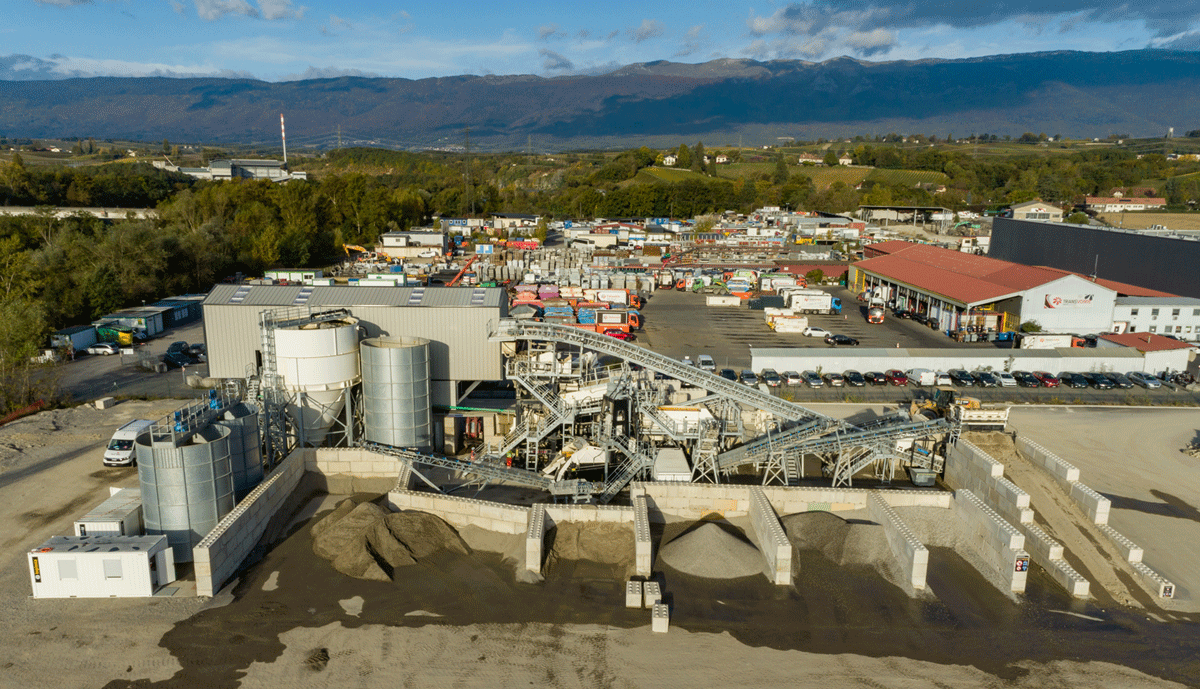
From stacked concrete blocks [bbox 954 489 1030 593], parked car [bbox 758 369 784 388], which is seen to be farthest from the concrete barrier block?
parked car [bbox 758 369 784 388]

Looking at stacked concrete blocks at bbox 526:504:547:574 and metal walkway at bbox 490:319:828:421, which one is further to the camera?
metal walkway at bbox 490:319:828:421

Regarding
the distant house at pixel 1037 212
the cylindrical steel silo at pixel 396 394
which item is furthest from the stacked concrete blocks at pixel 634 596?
the distant house at pixel 1037 212

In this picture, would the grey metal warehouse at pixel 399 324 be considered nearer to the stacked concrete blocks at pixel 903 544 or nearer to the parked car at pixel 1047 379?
the stacked concrete blocks at pixel 903 544

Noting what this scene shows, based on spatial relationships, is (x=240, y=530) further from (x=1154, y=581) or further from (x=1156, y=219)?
(x=1156, y=219)

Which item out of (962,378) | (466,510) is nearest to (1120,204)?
(962,378)

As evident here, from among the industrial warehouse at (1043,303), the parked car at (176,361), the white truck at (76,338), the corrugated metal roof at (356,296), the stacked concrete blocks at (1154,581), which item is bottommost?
Answer: the stacked concrete blocks at (1154,581)

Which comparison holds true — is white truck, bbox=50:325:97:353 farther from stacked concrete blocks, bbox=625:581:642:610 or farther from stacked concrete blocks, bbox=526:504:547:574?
stacked concrete blocks, bbox=625:581:642:610

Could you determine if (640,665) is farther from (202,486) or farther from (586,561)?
(202,486)
